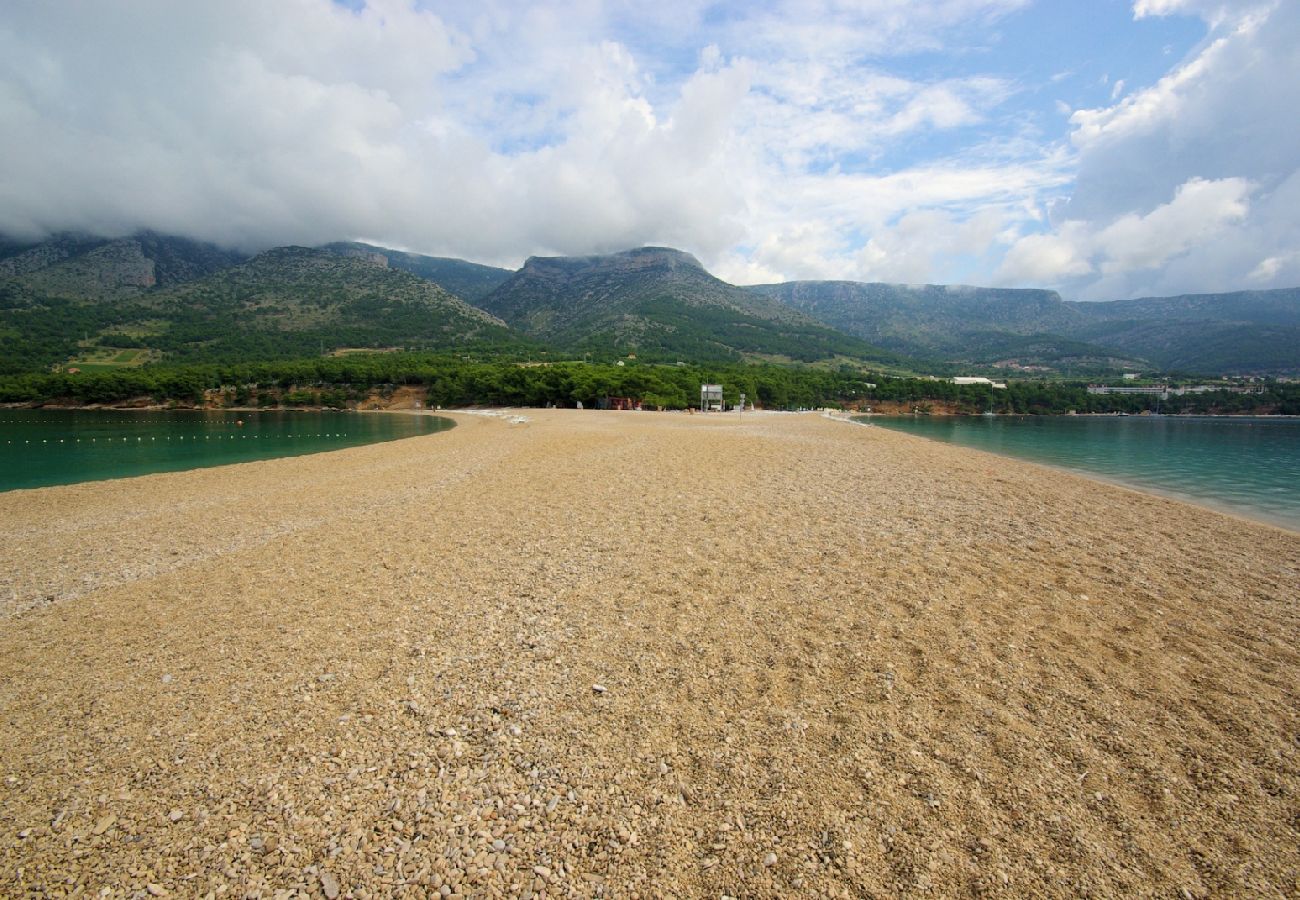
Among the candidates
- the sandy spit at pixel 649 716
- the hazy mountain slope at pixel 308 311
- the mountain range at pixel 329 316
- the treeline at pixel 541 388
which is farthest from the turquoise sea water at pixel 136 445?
the mountain range at pixel 329 316

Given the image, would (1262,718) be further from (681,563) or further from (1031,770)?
(681,563)

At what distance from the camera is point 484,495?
13938 millimetres

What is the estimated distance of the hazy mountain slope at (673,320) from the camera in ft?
456

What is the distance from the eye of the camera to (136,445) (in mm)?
33375

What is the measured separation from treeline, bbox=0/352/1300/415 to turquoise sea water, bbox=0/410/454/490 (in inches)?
997

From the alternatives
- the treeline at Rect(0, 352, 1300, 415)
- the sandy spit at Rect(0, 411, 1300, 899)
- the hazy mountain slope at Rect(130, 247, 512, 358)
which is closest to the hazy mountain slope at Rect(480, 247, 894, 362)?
the hazy mountain slope at Rect(130, 247, 512, 358)

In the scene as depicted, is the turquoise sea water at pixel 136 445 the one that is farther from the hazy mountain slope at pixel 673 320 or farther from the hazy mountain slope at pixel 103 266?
the hazy mountain slope at pixel 103 266

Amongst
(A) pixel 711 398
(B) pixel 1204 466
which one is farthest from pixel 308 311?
(B) pixel 1204 466

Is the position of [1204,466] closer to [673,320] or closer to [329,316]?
[673,320]

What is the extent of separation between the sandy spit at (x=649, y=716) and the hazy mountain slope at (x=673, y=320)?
11533cm

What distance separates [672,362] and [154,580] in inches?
4353

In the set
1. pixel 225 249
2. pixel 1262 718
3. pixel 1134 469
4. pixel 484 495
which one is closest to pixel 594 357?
pixel 1134 469

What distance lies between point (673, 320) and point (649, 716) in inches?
5876

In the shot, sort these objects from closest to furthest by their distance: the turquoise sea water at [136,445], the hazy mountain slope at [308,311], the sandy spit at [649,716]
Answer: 1. the sandy spit at [649,716]
2. the turquoise sea water at [136,445]
3. the hazy mountain slope at [308,311]
